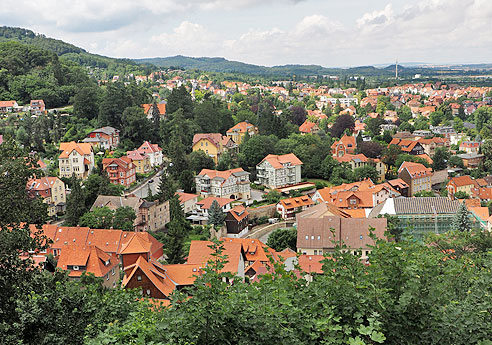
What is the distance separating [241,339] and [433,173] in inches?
1471

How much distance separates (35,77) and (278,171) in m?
28.9

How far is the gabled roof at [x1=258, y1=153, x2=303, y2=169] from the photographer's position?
35.7 m

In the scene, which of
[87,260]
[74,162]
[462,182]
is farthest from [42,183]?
[462,182]

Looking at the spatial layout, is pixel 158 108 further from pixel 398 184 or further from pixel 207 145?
pixel 398 184

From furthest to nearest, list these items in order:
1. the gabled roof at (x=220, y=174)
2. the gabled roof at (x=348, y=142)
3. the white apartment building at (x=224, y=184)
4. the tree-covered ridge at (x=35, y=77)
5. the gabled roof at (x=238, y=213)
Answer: the tree-covered ridge at (x=35, y=77) < the gabled roof at (x=348, y=142) < the gabled roof at (x=220, y=174) < the white apartment building at (x=224, y=184) < the gabled roof at (x=238, y=213)

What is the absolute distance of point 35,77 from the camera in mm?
49438

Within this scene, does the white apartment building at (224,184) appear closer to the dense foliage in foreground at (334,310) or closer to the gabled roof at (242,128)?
the gabled roof at (242,128)

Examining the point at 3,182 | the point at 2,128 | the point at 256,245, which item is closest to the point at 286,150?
the point at 256,245

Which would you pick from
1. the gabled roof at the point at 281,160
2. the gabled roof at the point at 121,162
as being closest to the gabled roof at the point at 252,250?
the gabled roof at the point at 121,162

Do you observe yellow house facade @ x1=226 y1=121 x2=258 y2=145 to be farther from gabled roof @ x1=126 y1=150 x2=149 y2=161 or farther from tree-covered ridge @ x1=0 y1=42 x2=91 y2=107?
tree-covered ridge @ x1=0 y1=42 x2=91 y2=107

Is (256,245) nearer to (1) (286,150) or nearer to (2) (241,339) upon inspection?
(2) (241,339)

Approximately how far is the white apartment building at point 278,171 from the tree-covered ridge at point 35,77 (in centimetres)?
2295

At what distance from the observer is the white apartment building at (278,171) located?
35688 millimetres

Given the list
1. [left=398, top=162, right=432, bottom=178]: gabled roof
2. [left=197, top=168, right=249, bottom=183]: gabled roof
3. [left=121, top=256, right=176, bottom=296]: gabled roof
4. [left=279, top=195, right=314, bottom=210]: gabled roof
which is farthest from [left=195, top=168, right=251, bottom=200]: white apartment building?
[left=121, top=256, right=176, bottom=296]: gabled roof
